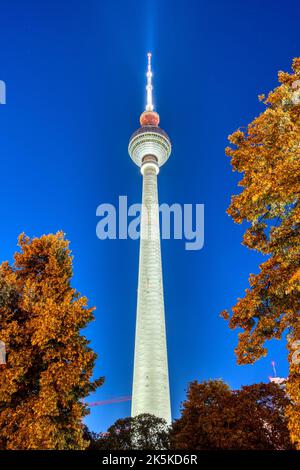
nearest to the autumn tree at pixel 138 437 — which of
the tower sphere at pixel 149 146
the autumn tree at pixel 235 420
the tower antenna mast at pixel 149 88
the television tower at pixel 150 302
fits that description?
the autumn tree at pixel 235 420

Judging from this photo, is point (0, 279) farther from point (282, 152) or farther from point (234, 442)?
point (234, 442)

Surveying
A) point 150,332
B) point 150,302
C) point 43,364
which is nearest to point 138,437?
point 43,364

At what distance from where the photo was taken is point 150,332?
47531 mm

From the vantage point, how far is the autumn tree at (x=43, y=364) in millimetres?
13617

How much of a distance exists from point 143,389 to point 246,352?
32.7m

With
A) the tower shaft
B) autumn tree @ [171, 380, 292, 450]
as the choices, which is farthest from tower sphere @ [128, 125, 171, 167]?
autumn tree @ [171, 380, 292, 450]

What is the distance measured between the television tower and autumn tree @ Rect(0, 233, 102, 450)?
28.8 meters

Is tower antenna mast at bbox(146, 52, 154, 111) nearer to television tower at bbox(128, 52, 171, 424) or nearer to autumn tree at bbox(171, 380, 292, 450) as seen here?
television tower at bbox(128, 52, 171, 424)

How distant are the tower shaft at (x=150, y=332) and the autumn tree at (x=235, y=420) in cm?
1747

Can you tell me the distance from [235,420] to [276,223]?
13.4 metres

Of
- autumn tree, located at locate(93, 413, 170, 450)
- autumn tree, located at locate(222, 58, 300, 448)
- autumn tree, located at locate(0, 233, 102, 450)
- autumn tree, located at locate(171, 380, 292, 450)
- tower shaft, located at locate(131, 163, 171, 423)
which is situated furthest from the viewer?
tower shaft, located at locate(131, 163, 171, 423)

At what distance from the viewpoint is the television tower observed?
141ft

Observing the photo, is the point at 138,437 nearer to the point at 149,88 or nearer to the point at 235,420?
the point at 235,420

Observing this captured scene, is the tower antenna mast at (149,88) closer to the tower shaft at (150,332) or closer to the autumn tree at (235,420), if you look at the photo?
the tower shaft at (150,332)
